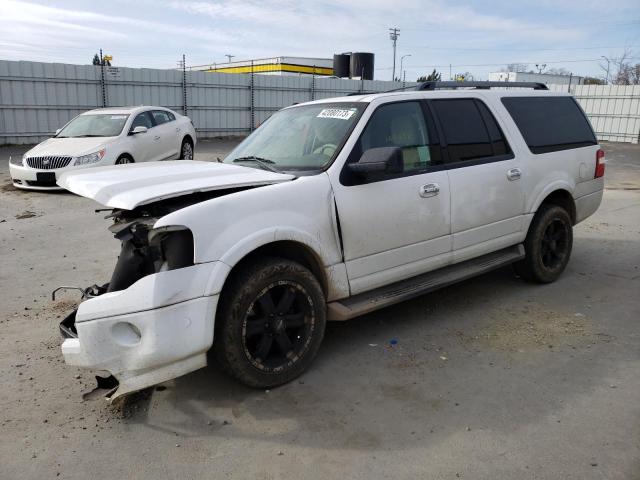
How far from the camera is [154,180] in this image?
351 cm

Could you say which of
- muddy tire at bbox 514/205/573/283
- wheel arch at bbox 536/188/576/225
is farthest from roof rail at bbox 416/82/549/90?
muddy tire at bbox 514/205/573/283

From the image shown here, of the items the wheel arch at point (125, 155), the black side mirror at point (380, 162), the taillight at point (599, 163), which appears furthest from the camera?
the wheel arch at point (125, 155)

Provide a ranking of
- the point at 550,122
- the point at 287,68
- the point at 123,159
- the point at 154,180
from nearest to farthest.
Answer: the point at 154,180
the point at 550,122
the point at 123,159
the point at 287,68

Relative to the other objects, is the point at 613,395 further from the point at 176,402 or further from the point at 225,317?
the point at 176,402

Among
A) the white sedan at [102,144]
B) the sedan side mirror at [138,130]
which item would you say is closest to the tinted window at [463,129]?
the white sedan at [102,144]

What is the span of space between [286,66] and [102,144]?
78.1 ft

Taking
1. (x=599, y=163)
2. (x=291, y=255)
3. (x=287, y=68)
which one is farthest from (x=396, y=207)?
(x=287, y=68)

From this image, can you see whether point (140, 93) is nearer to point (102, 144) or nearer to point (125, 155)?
point (125, 155)

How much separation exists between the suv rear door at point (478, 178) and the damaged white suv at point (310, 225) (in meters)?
0.01

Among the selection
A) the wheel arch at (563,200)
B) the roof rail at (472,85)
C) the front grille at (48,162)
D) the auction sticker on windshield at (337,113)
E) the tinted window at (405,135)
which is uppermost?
the roof rail at (472,85)

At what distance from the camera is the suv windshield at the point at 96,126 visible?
1157cm

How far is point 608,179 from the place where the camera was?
14.1 metres

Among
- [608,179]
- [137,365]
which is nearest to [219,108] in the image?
[608,179]

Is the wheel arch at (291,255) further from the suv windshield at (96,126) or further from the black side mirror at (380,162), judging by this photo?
the suv windshield at (96,126)
